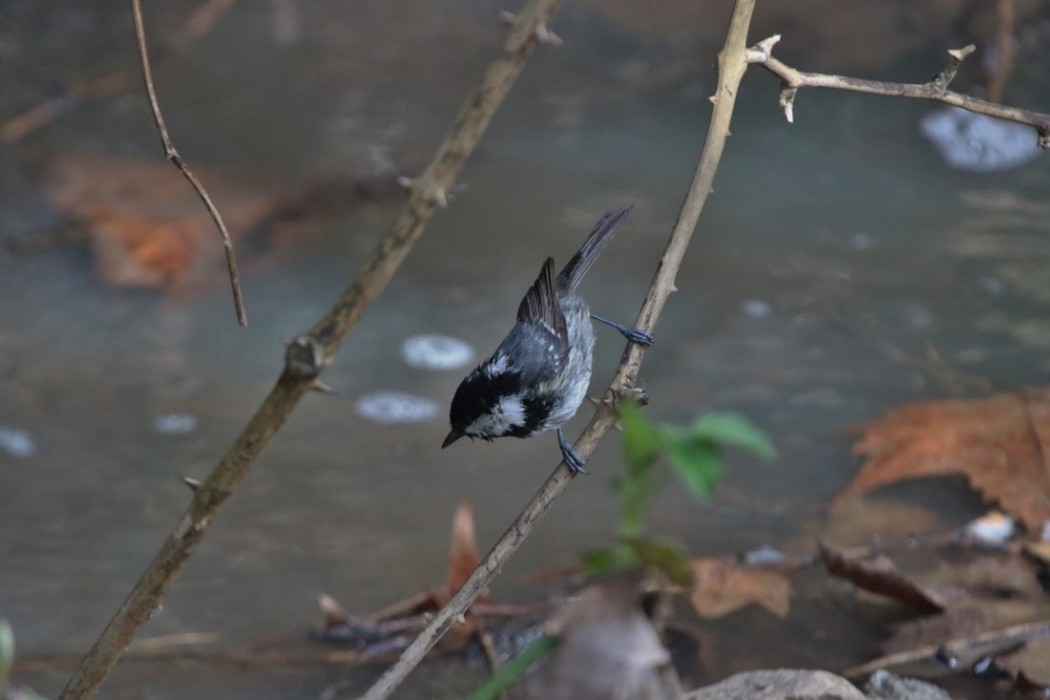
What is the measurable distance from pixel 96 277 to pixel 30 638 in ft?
7.66

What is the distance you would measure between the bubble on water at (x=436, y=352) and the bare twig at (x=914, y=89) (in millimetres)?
2898

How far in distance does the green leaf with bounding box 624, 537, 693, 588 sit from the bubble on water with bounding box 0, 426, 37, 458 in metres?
3.63

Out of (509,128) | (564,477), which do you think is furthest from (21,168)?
(564,477)

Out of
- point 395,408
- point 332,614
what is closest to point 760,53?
point 332,614

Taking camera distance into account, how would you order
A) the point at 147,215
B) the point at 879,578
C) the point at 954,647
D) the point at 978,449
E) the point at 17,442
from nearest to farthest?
the point at 954,647
the point at 879,578
the point at 978,449
the point at 17,442
the point at 147,215

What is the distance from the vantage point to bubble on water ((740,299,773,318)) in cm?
480

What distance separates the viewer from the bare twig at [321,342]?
4.12 ft

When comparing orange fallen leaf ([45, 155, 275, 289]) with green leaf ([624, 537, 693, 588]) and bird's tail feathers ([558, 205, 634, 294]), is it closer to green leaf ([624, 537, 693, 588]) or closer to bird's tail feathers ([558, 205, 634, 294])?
bird's tail feathers ([558, 205, 634, 294])

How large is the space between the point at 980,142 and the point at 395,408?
330cm

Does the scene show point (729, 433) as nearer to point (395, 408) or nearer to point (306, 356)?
point (306, 356)

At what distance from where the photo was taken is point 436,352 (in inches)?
186

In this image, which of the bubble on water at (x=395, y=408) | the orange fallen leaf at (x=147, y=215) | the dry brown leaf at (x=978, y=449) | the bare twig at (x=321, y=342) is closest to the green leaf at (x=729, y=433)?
the bare twig at (x=321, y=342)

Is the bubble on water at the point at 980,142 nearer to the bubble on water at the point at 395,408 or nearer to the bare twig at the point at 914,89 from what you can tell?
the bubble on water at the point at 395,408

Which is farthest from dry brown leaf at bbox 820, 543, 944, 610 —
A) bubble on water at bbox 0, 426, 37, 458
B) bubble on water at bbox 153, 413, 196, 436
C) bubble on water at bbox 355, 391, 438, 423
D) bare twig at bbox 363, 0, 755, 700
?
bubble on water at bbox 0, 426, 37, 458
